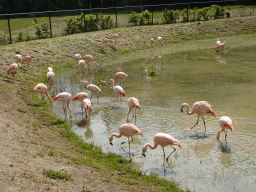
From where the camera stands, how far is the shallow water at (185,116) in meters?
7.24

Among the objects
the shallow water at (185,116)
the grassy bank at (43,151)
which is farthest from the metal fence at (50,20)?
the shallow water at (185,116)

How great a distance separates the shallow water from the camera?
724 cm

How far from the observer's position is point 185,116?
34.6ft

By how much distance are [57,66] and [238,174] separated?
46.4 ft

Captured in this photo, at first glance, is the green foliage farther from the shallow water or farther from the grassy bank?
the shallow water

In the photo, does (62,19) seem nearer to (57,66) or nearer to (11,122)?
(57,66)

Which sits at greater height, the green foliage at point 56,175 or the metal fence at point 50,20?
the metal fence at point 50,20

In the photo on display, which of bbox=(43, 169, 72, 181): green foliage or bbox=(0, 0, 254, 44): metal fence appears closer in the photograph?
bbox=(43, 169, 72, 181): green foliage

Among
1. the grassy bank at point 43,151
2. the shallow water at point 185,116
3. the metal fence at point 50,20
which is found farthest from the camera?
the metal fence at point 50,20

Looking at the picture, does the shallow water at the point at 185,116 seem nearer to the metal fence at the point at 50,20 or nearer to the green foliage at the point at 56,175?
the green foliage at the point at 56,175

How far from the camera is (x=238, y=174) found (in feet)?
22.9

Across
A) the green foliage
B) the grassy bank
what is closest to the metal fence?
the grassy bank

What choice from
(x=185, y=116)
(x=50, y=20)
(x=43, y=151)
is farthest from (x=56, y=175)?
(x=50, y=20)

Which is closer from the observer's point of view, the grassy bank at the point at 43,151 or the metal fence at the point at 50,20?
the grassy bank at the point at 43,151
